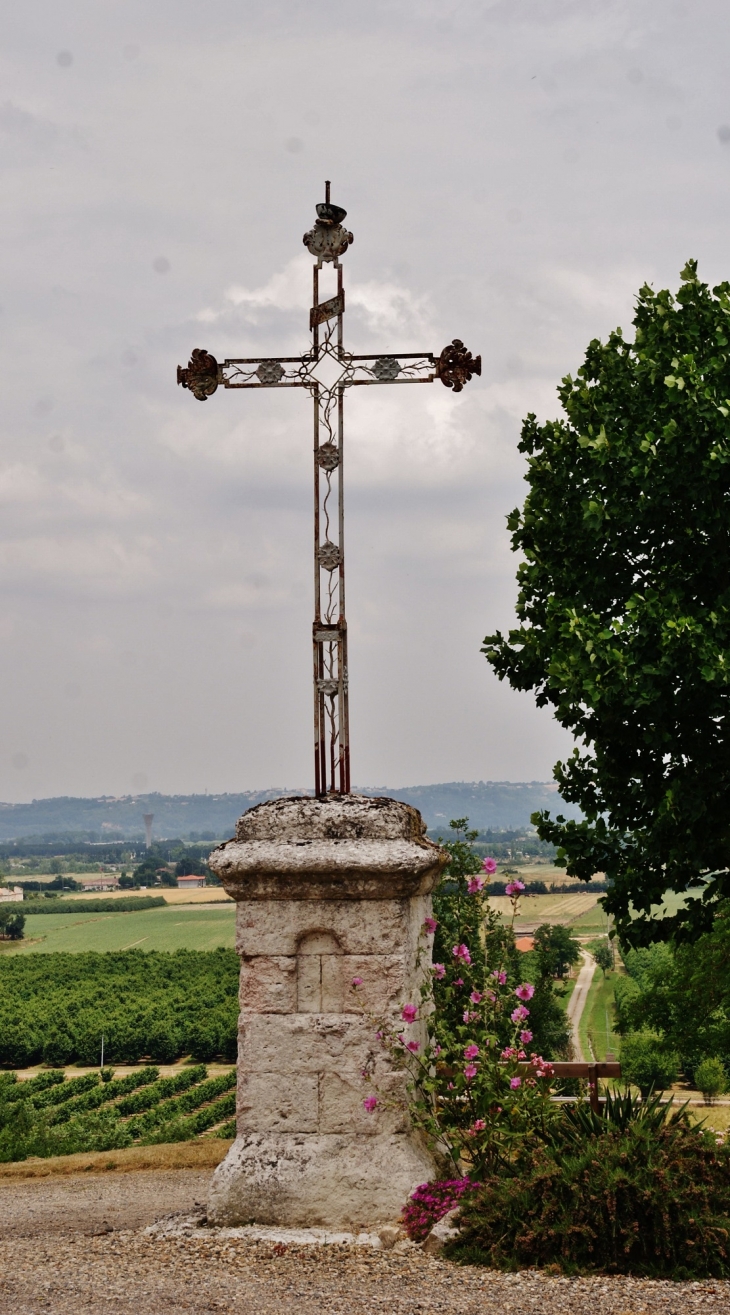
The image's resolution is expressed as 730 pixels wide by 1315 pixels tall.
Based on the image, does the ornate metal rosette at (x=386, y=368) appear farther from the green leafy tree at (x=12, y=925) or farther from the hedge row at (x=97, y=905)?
the hedge row at (x=97, y=905)

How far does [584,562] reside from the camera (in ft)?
29.5

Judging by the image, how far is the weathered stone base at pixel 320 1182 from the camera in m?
7.23

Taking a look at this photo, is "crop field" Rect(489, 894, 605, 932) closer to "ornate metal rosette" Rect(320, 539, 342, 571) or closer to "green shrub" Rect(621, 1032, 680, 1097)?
"green shrub" Rect(621, 1032, 680, 1097)

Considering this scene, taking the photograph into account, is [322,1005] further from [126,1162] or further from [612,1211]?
[126,1162]

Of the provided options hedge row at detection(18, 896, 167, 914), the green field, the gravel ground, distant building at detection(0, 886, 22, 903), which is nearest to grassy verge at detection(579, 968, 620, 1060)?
the green field

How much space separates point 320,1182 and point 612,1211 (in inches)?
79.7

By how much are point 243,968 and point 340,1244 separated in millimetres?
1730

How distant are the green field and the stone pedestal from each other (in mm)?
79998

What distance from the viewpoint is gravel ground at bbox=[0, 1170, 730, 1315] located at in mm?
5621

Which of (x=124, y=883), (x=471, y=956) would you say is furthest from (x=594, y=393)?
(x=124, y=883)

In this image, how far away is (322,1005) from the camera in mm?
7574

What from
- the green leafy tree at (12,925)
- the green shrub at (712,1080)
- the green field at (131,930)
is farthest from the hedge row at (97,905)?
the green shrub at (712,1080)

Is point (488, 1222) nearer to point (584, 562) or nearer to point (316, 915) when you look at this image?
point (316, 915)

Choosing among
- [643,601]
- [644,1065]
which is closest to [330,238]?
[643,601]
